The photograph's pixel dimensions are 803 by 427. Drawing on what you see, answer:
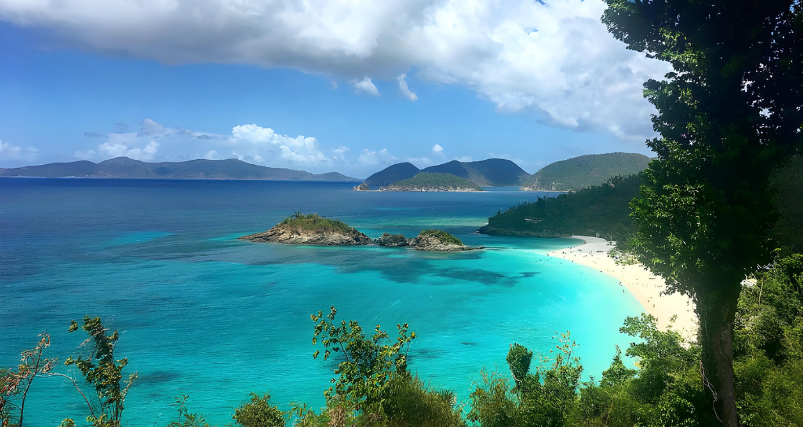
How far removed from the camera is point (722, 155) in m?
12.4

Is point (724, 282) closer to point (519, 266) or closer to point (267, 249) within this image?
point (519, 266)

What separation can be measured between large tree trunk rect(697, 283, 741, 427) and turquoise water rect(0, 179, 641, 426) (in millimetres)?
13688

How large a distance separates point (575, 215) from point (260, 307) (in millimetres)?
81655

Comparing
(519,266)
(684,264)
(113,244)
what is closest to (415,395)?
(684,264)

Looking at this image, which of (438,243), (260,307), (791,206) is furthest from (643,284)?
(260,307)

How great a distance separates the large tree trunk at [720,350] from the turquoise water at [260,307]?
Result: 13.7m

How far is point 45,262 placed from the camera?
188 feet

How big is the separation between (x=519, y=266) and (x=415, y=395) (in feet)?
167

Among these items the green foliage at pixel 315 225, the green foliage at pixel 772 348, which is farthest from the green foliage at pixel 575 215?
the green foliage at pixel 772 348

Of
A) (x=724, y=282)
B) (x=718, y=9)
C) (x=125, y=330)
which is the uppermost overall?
(x=718, y=9)

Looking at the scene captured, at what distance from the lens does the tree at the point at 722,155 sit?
12516 millimetres

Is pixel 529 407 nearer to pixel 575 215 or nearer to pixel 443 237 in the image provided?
pixel 443 237

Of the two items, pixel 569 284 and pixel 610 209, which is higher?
pixel 610 209

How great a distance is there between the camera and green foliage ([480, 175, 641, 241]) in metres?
91.1
